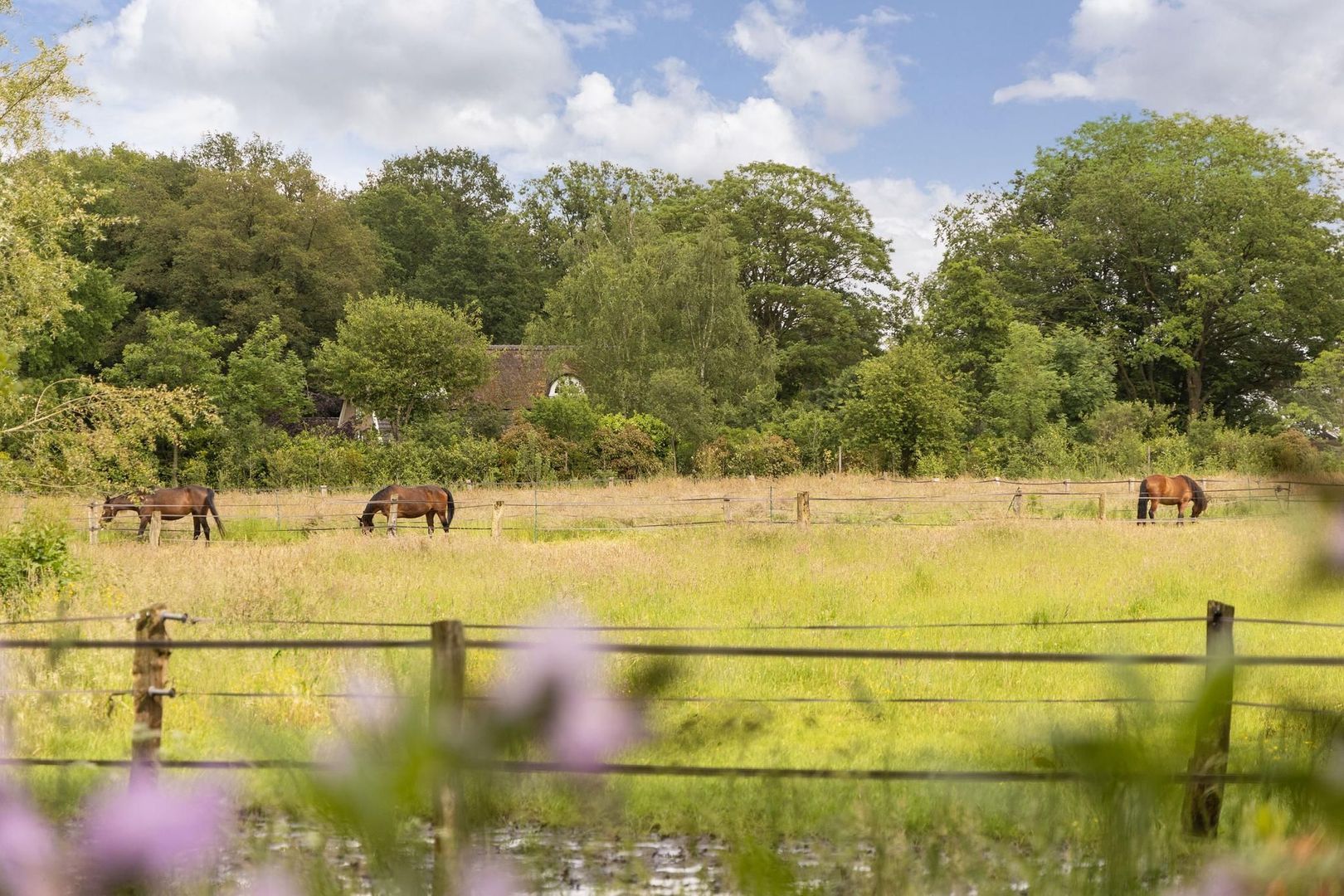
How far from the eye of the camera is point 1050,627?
9.03 m

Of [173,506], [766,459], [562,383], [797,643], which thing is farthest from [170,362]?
[797,643]

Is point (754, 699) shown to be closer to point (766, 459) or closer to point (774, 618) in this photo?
point (774, 618)

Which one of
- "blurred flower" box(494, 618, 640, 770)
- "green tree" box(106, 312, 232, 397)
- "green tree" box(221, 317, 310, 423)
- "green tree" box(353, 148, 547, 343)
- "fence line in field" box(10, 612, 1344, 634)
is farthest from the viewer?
"green tree" box(353, 148, 547, 343)

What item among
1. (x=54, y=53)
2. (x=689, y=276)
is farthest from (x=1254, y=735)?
(x=689, y=276)

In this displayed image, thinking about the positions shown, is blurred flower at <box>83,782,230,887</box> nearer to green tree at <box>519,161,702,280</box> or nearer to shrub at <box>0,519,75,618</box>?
shrub at <box>0,519,75,618</box>

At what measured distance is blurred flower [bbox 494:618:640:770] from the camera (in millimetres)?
702

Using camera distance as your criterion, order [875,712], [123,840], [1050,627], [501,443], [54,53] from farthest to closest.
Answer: [501,443] → [54,53] → [1050,627] → [875,712] → [123,840]

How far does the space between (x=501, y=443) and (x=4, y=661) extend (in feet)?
81.0

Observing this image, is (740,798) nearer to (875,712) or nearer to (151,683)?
(875,712)

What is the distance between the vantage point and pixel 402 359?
109ft

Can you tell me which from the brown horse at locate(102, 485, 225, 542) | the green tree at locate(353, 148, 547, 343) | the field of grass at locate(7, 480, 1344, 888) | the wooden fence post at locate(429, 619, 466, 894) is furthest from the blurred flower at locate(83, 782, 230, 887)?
the green tree at locate(353, 148, 547, 343)

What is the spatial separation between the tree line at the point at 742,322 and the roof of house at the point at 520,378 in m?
1.14

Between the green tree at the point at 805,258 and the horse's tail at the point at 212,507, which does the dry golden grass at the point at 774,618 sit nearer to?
the horse's tail at the point at 212,507

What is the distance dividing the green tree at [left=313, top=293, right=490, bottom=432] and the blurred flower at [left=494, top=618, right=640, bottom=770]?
33.0 m
